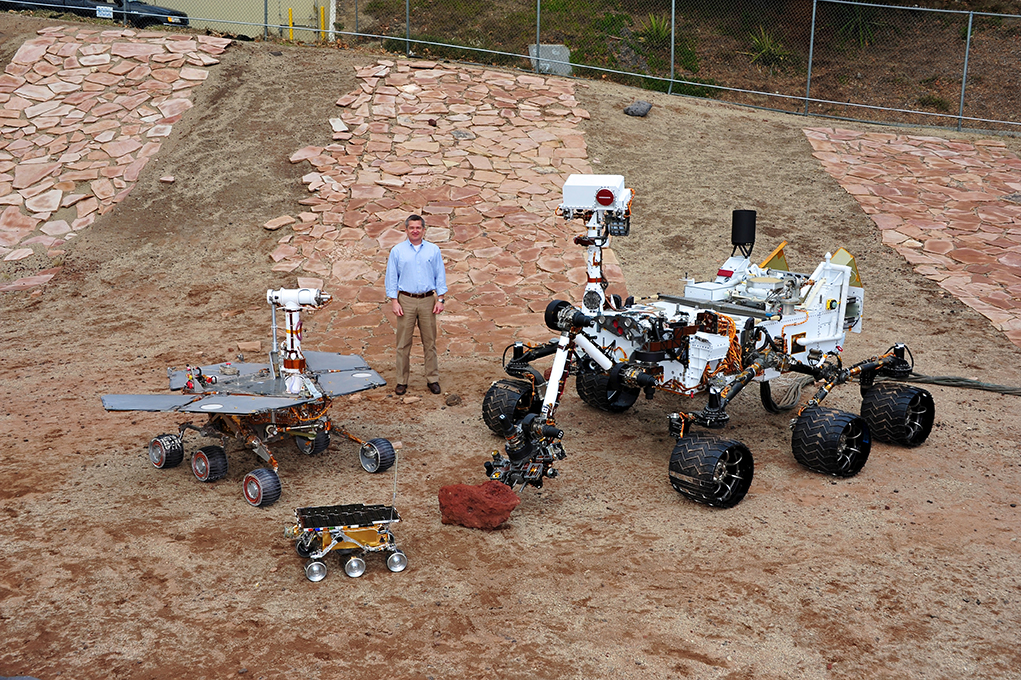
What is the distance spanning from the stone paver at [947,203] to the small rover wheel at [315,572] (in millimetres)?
9719

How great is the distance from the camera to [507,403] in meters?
8.10

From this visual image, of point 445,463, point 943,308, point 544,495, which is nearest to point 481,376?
point 445,463

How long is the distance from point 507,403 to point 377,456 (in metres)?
1.41

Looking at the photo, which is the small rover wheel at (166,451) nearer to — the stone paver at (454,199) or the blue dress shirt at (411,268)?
the blue dress shirt at (411,268)

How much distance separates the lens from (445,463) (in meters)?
7.63

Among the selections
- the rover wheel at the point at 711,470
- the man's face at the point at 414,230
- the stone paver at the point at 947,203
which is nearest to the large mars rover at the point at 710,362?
the rover wheel at the point at 711,470

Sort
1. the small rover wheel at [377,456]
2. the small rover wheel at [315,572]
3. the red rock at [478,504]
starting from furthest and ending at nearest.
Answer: the small rover wheel at [377,456] < the red rock at [478,504] < the small rover wheel at [315,572]

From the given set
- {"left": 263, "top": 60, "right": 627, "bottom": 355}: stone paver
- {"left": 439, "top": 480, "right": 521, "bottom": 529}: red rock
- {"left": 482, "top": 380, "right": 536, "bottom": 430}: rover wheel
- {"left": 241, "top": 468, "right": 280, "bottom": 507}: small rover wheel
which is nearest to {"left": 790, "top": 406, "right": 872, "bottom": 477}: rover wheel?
{"left": 482, "top": 380, "right": 536, "bottom": 430}: rover wheel

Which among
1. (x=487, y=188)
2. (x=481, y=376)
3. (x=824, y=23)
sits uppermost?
(x=824, y=23)

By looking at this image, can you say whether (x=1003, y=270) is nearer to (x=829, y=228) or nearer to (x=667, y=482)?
(x=829, y=228)

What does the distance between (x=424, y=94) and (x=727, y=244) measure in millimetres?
6563

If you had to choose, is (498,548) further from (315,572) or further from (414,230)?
(414,230)

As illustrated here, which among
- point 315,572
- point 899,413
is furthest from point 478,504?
point 899,413

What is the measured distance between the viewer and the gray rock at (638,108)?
57.2 feet
